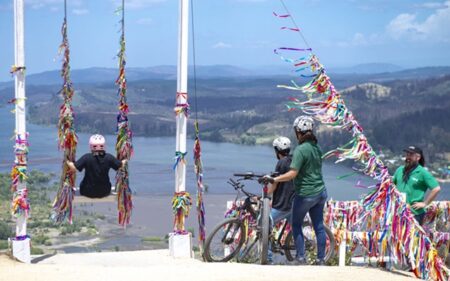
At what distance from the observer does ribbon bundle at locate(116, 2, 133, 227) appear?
9180 mm

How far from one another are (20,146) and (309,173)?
3155 mm

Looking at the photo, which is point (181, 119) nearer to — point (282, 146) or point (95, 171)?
point (95, 171)

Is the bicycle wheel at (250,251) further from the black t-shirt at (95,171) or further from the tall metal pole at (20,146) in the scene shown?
the tall metal pole at (20,146)

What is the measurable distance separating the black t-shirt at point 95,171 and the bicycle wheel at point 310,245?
2275 mm

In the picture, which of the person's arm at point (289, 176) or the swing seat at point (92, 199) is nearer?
the person's arm at point (289, 176)

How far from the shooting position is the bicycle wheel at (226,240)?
7802mm

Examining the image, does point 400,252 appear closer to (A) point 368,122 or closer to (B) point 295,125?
(B) point 295,125

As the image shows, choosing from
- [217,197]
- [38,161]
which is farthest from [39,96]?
[217,197]

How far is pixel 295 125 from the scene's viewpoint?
7.35 meters

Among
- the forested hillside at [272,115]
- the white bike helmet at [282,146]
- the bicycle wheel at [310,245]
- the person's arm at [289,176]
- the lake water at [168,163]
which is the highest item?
the forested hillside at [272,115]

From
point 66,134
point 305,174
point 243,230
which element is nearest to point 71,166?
point 66,134

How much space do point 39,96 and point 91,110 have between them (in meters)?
47.7

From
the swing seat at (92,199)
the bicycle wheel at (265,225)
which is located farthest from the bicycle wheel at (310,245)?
the swing seat at (92,199)

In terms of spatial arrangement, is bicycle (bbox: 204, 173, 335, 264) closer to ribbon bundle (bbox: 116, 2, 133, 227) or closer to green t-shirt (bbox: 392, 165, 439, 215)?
green t-shirt (bbox: 392, 165, 439, 215)
